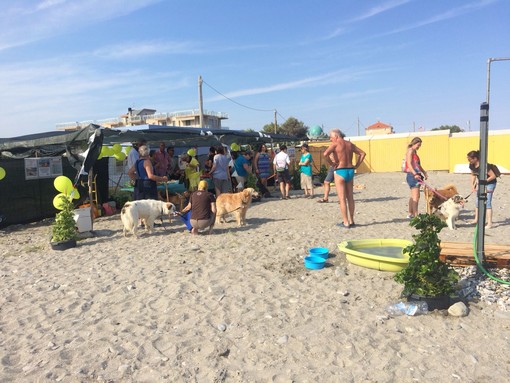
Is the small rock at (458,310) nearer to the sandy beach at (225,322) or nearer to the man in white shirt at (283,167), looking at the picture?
the sandy beach at (225,322)

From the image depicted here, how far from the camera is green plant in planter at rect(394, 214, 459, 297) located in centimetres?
407

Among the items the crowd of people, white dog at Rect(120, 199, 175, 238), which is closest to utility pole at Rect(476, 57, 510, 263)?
the crowd of people

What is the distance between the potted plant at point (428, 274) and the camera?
13.4 feet

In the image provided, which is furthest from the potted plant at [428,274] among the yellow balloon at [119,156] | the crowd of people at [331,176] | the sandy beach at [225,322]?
the yellow balloon at [119,156]

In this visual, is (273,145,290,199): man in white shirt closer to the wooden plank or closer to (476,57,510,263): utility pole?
the wooden plank

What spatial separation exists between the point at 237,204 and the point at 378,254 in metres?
3.82

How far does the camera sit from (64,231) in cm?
727

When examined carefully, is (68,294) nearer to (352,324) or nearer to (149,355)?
(149,355)

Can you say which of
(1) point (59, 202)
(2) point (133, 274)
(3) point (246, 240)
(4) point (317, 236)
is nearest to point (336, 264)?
(4) point (317, 236)

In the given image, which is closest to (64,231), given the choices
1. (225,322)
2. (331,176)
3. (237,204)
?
(237,204)

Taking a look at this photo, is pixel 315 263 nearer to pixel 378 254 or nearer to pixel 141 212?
pixel 378 254

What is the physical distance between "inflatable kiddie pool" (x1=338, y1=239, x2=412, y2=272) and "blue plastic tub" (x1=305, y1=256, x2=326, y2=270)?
1.02 ft

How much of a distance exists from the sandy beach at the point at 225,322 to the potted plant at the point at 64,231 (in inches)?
7.3

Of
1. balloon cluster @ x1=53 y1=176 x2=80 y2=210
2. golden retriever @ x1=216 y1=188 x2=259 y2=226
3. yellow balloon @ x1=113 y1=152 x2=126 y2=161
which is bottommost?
golden retriever @ x1=216 y1=188 x2=259 y2=226
